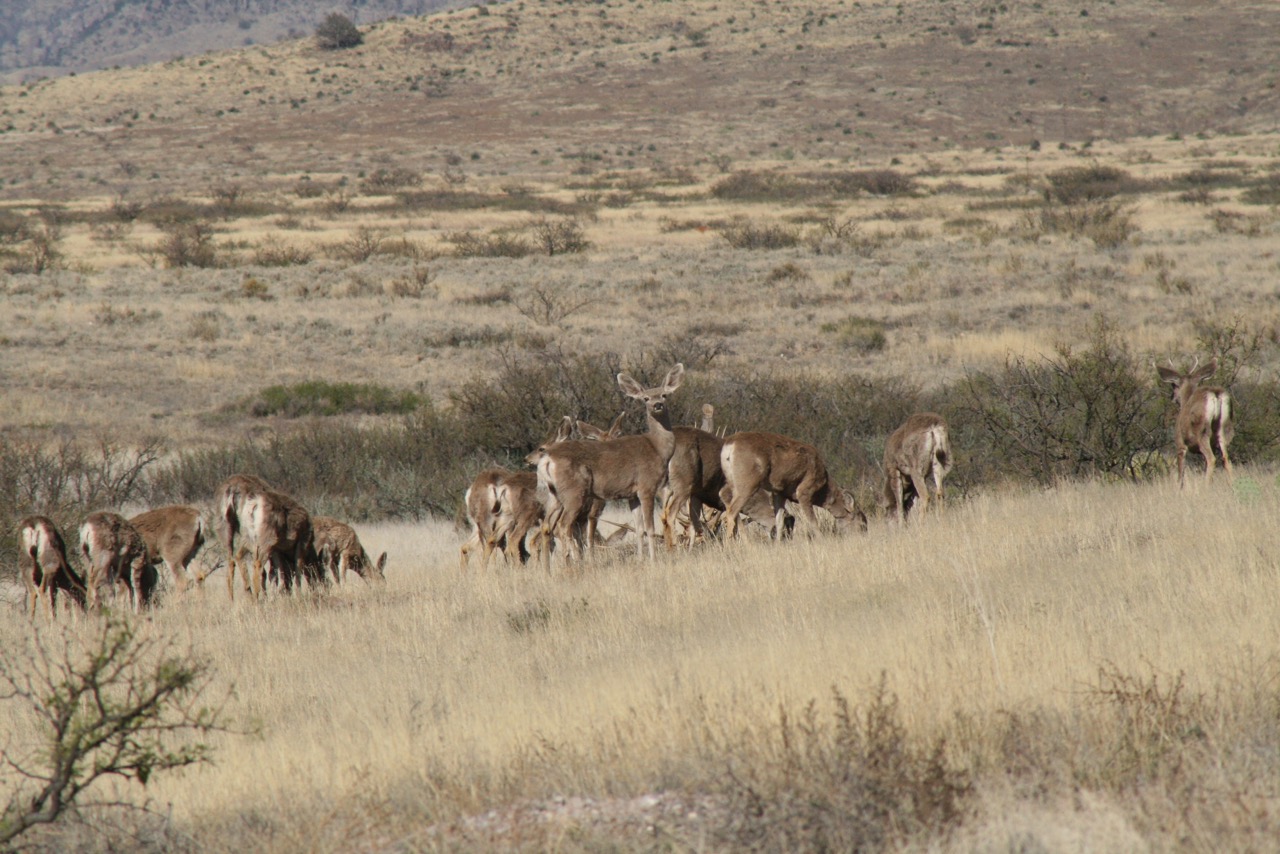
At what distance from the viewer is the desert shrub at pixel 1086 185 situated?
163 ft

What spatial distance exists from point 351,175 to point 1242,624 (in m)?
76.6

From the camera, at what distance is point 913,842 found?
4184 mm

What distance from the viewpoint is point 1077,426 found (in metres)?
15.1

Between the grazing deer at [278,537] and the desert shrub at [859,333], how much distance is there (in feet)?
50.9

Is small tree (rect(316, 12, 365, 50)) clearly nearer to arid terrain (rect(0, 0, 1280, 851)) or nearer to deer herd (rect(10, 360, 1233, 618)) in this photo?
arid terrain (rect(0, 0, 1280, 851))

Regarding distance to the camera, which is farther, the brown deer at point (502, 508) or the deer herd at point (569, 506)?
the brown deer at point (502, 508)

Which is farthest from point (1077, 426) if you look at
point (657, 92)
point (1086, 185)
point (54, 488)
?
point (657, 92)

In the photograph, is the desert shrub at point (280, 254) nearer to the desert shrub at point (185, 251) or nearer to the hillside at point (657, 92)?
the desert shrub at point (185, 251)

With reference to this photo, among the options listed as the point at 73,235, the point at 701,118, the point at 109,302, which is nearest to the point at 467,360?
the point at 109,302

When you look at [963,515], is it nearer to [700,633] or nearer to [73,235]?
[700,633]

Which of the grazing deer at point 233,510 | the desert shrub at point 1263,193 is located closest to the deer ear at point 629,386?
the grazing deer at point 233,510

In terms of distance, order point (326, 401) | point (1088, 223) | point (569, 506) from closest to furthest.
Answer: point (569, 506) < point (326, 401) < point (1088, 223)

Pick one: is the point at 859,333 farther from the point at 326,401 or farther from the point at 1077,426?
the point at 1077,426

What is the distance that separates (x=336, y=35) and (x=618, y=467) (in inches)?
4625
